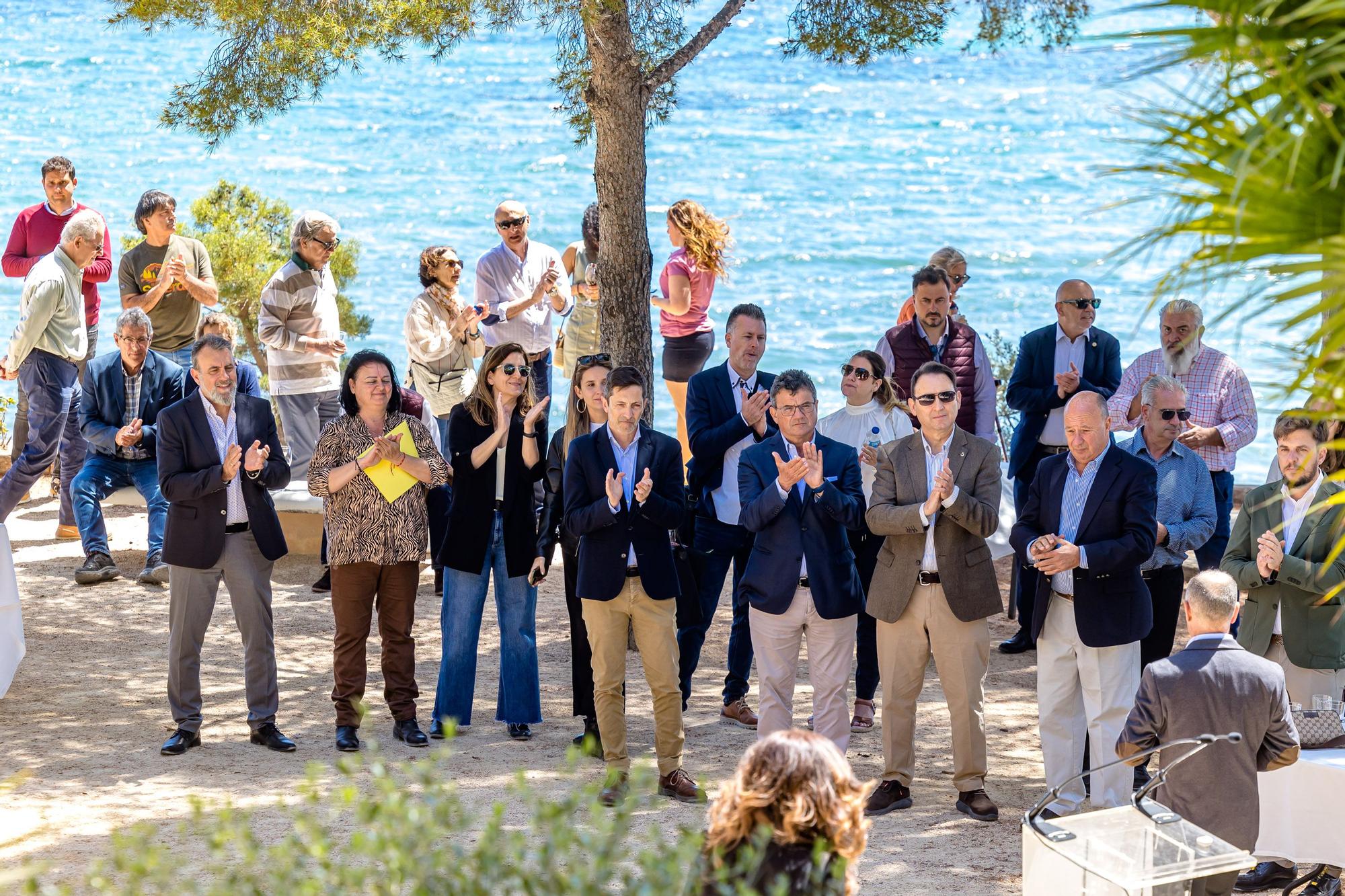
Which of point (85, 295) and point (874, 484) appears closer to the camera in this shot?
point (874, 484)

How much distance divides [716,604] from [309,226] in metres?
3.49

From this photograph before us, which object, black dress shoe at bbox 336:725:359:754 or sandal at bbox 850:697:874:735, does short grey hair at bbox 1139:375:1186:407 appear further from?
black dress shoe at bbox 336:725:359:754

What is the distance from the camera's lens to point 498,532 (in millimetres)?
6961

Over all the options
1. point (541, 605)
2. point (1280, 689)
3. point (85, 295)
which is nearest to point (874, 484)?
point (1280, 689)

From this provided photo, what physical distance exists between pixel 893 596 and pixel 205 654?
4157mm

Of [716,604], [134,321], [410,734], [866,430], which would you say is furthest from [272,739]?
[866,430]

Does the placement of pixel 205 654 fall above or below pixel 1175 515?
below

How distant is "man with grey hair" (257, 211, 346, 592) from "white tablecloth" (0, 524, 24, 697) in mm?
1912

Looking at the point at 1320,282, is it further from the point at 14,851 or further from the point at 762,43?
the point at 762,43

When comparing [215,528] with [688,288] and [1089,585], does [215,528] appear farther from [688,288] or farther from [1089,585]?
[1089,585]

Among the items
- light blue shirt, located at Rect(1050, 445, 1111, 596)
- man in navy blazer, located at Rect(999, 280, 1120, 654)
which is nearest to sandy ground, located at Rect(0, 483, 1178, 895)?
light blue shirt, located at Rect(1050, 445, 1111, 596)

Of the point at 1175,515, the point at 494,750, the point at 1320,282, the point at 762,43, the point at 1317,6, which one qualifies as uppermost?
the point at 762,43

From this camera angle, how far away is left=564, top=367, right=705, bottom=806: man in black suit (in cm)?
622

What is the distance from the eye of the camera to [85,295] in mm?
10383
